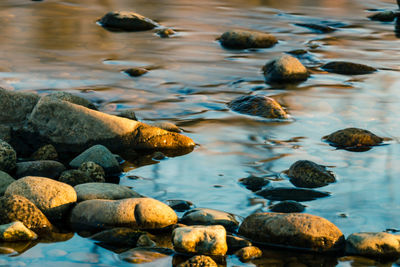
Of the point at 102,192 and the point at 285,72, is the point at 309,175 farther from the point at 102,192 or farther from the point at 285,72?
the point at 285,72

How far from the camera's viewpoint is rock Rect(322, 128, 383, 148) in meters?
6.17

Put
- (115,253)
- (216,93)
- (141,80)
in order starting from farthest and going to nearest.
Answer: (141,80) → (216,93) → (115,253)

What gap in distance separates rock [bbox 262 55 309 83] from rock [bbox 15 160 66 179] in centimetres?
399

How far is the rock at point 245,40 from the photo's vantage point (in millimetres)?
10906

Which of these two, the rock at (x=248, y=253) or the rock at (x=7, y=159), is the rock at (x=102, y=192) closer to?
the rock at (x=7, y=159)

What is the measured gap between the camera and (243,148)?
616 centimetres

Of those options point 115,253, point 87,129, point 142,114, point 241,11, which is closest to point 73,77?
point 142,114

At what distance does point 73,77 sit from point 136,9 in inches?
223

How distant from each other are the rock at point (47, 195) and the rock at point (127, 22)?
780cm

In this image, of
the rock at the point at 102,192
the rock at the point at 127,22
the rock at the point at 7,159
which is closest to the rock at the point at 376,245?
the rock at the point at 102,192

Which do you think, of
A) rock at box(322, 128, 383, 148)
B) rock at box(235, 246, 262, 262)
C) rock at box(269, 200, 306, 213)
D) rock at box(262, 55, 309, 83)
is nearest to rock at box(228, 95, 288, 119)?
rock at box(322, 128, 383, 148)

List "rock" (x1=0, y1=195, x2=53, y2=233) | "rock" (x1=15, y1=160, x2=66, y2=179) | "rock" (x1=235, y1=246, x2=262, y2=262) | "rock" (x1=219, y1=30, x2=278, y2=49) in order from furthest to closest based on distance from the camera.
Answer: "rock" (x1=219, y1=30, x2=278, y2=49) < "rock" (x1=15, y1=160, x2=66, y2=179) < "rock" (x1=0, y1=195, x2=53, y2=233) < "rock" (x1=235, y1=246, x2=262, y2=262)

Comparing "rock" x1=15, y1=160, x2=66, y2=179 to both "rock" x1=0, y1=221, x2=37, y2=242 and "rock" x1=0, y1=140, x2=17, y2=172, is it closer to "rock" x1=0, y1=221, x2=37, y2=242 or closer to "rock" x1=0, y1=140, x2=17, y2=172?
"rock" x1=0, y1=140, x2=17, y2=172

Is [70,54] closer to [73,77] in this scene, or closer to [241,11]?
[73,77]
